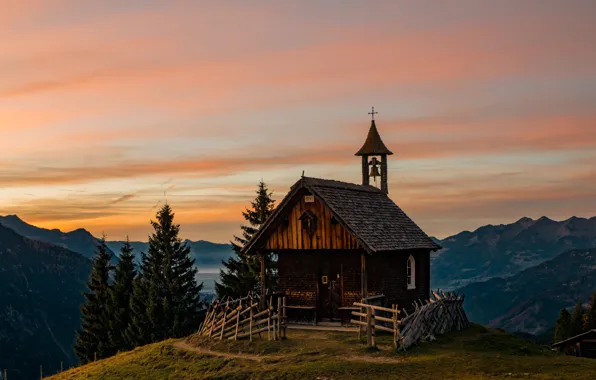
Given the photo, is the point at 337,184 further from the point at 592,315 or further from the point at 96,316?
the point at 592,315

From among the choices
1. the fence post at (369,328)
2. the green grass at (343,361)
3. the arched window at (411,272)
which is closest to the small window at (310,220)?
the green grass at (343,361)

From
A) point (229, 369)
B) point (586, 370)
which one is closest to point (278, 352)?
point (229, 369)

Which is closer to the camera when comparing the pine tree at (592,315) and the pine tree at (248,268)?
the pine tree at (248,268)

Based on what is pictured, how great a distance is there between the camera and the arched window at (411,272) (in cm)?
4397

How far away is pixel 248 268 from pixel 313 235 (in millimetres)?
24157

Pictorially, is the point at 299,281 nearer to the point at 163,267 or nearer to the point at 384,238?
the point at 384,238

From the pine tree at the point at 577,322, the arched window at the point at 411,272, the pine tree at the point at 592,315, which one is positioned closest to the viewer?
the arched window at the point at 411,272

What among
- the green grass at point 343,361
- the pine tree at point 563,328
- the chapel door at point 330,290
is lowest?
the pine tree at point 563,328

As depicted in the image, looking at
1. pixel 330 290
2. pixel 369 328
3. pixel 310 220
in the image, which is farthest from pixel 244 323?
pixel 369 328

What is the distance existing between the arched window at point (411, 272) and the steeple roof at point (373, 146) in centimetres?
953

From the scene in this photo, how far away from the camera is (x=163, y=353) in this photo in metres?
36.2

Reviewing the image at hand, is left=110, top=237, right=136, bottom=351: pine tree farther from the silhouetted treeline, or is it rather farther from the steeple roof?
the steeple roof

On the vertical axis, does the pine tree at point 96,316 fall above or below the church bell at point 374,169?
below

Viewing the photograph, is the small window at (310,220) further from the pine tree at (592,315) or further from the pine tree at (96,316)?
the pine tree at (592,315)
